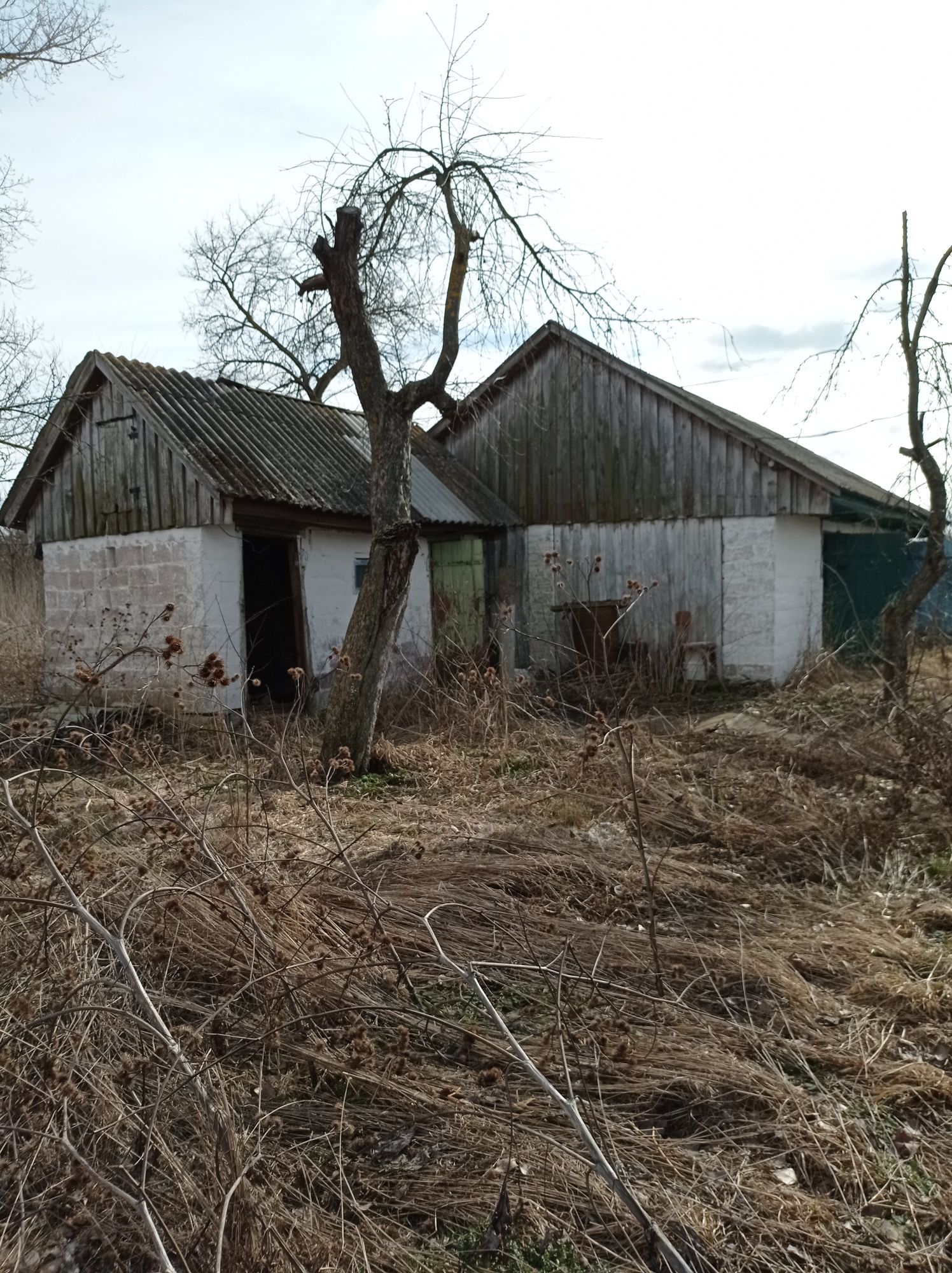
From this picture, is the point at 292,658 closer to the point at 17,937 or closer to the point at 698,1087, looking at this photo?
the point at 17,937

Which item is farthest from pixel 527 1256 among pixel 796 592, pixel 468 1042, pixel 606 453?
pixel 606 453

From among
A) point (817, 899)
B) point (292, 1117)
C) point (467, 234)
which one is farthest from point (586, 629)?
point (292, 1117)

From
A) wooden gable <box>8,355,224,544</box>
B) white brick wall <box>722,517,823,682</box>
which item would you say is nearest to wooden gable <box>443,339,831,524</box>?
white brick wall <box>722,517,823,682</box>

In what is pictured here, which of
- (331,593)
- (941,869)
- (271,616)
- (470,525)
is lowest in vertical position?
(941,869)

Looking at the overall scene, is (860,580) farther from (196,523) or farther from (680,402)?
(196,523)

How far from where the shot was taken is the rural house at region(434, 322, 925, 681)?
13.0 metres

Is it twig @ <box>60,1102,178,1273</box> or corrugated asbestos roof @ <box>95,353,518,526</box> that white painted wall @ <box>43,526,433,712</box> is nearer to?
corrugated asbestos roof @ <box>95,353,518,526</box>

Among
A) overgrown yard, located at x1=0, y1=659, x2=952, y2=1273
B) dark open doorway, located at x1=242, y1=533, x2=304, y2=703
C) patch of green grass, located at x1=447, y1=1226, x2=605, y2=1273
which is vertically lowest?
patch of green grass, located at x1=447, y1=1226, x2=605, y2=1273

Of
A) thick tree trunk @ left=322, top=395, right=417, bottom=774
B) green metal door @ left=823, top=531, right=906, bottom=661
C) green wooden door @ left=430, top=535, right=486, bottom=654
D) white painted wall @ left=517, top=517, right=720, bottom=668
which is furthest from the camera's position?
green metal door @ left=823, top=531, right=906, bottom=661

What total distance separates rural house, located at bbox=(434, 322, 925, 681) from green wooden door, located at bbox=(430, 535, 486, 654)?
851mm

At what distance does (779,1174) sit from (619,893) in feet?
7.38

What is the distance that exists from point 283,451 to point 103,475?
2.23 meters

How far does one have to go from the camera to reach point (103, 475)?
1218 centimetres

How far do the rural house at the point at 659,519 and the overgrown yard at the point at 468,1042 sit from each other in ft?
22.8
